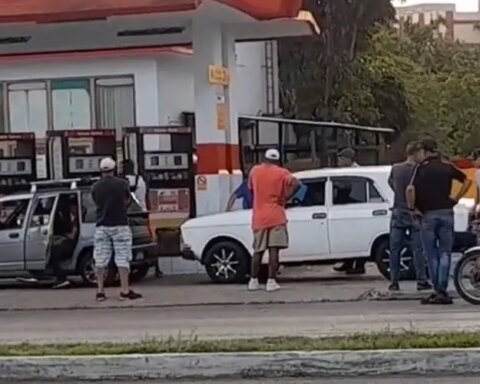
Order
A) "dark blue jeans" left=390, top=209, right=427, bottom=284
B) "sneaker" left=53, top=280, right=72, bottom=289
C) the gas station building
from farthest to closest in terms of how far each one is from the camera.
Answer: the gas station building < "sneaker" left=53, top=280, right=72, bottom=289 < "dark blue jeans" left=390, top=209, right=427, bottom=284

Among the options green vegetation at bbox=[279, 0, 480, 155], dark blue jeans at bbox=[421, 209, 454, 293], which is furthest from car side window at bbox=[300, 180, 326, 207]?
green vegetation at bbox=[279, 0, 480, 155]

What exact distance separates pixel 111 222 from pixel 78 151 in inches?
235

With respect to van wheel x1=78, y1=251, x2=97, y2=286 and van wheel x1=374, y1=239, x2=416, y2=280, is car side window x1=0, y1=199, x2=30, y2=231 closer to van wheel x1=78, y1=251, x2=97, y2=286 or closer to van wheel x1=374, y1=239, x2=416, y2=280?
van wheel x1=78, y1=251, x2=97, y2=286

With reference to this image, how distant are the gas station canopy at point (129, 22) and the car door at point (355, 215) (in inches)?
133

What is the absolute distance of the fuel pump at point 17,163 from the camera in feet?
71.8

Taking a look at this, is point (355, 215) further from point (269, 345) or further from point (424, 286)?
point (269, 345)

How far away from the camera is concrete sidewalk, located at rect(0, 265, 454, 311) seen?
1588 centimetres

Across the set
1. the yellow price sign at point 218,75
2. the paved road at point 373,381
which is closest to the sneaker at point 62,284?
the yellow price sign at point 218,75

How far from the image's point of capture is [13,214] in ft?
61.7

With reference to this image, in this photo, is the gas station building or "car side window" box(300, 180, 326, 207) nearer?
"car side window" box(300, 180, 326, 207)

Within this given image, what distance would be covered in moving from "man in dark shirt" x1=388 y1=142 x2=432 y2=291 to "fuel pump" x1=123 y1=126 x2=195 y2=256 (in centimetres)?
585

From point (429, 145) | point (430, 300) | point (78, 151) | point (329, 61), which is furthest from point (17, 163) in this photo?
point (329, 61)

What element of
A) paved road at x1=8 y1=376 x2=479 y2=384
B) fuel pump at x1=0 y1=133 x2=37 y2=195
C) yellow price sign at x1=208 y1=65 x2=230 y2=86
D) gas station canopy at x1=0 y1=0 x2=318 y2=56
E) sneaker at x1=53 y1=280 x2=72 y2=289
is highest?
gas station canopy at x1=0 y1=0 x2=318 y2=56

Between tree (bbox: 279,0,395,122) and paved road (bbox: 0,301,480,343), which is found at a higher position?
tree (bbox: 279,0,395,122)
